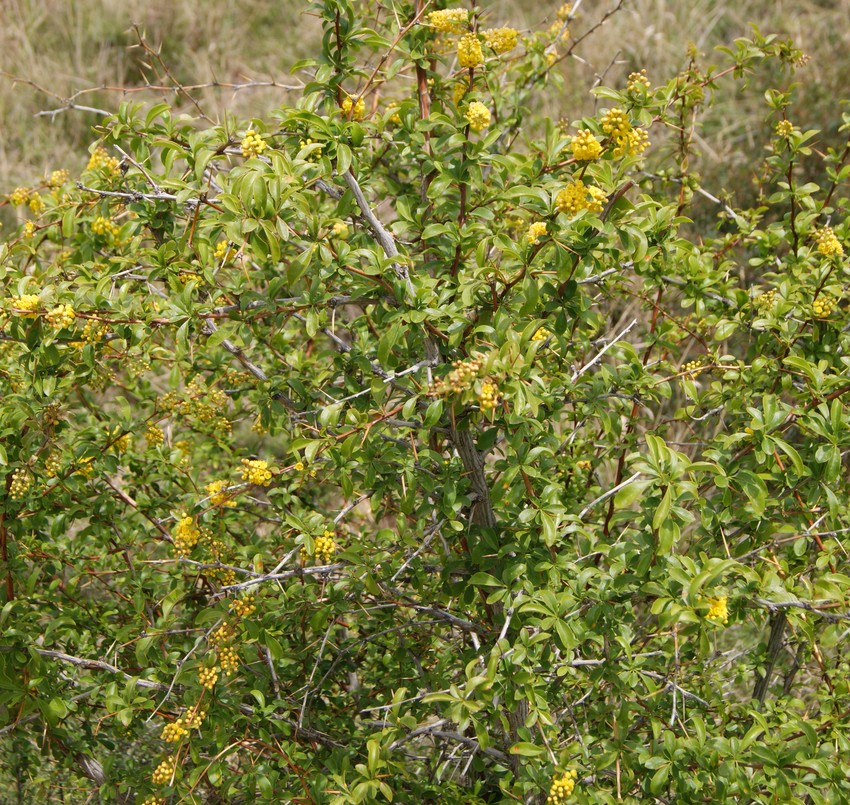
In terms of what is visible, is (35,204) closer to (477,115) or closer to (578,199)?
A: (477,115)

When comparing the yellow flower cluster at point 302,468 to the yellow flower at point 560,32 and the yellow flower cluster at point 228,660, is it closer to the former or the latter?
the yellow flower cluster at point 228,660

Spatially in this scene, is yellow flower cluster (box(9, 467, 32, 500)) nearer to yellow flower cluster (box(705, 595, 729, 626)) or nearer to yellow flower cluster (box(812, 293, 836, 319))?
yellow flower cluster (box(705, 595, 729, 626))

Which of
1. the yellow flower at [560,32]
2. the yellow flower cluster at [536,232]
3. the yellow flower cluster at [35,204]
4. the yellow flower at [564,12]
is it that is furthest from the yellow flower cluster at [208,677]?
the yellow flower at [564,12]

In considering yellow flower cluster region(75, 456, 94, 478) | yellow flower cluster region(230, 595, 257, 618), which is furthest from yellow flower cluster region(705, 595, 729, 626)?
yellow flower cluster region(75, 456, 94, 478)

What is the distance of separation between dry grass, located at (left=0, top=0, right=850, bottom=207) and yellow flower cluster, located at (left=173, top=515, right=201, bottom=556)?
363 centimetres

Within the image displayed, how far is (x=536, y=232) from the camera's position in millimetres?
1940

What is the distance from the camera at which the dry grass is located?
562 cm

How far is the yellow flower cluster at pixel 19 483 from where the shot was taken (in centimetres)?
223

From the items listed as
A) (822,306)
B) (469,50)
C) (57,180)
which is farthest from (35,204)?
(822,306)

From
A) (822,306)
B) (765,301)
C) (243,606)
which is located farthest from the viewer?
(765,301)

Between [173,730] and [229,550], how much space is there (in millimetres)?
567

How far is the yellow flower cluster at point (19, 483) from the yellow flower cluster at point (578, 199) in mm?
1459

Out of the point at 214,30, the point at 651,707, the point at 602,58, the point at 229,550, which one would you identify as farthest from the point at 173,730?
the point at 214,30

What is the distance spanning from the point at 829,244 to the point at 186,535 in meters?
1.74
